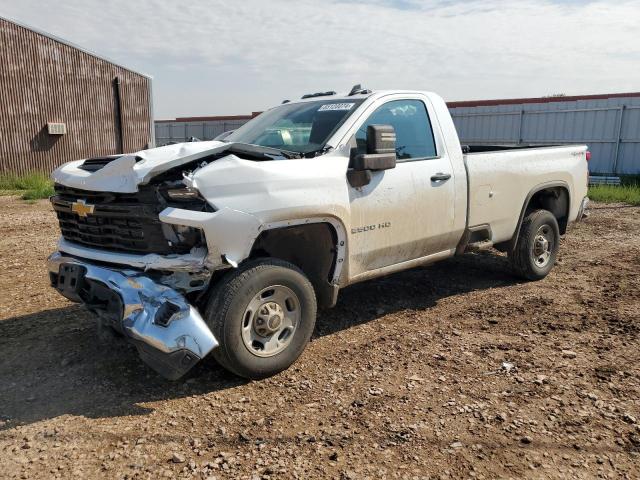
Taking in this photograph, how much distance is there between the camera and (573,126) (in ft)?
60.9

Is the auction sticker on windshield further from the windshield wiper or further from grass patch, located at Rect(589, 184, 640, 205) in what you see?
grass patch, located at Rect(589, 184, 640, 205)

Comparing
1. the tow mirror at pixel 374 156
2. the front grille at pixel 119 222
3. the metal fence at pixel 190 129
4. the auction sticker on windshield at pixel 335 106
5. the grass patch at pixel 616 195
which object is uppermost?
the metal fence at pixel 190 129

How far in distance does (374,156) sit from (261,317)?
1476 mm

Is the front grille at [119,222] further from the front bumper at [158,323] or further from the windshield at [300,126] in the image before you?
the windshield at [300,126]

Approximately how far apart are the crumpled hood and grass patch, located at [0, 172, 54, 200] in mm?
11167

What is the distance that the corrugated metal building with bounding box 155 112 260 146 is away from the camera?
28797 mm

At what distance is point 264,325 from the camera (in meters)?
3.74

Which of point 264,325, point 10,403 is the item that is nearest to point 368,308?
point 264,325

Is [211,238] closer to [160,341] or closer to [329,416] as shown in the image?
[160,341]

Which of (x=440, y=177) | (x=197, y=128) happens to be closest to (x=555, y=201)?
(x=440, y=177)

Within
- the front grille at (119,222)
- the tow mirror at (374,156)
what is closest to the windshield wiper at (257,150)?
the tow mirror at (374,156)

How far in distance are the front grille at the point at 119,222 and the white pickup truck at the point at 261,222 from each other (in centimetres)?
1

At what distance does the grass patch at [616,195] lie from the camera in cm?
1309

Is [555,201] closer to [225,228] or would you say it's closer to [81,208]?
[225,228]
